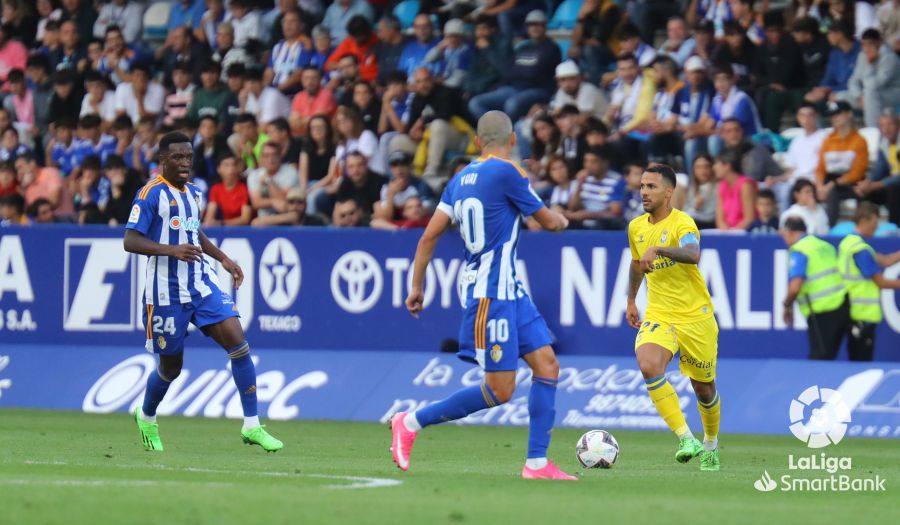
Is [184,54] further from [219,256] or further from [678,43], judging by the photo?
[219,256]

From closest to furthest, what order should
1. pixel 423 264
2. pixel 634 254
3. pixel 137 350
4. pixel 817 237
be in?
1. pixel 423 264
2. pixel 634 254
3. pixel 817 237
4. pixel 137 350

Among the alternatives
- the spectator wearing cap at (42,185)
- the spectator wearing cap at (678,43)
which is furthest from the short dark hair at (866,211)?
the spectator wearing cap at (42,185)

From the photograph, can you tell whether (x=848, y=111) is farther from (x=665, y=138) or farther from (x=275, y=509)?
(x=275, y=509)

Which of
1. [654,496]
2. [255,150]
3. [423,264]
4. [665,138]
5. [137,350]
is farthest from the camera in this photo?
[255,150]

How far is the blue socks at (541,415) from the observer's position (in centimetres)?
1026

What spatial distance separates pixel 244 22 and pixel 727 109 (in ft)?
28.1

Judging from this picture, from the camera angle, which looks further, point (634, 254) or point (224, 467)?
point (634, 254)

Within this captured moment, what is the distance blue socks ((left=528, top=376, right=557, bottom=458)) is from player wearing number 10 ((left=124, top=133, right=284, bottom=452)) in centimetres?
271

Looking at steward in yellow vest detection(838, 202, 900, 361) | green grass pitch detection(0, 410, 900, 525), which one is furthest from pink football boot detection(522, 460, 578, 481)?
steward in yellow vest detection(838, 202, 900, 361)

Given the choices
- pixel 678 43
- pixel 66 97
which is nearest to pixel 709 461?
pixel 678 43

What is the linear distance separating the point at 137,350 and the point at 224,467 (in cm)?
825

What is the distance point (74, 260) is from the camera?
784 inches

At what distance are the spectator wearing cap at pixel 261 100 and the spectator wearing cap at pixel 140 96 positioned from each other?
5.78ft

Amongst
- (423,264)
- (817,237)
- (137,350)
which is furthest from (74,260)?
(423,264)
